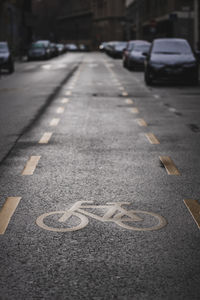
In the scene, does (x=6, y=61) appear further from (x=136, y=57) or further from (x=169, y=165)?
(x=169, y=165)

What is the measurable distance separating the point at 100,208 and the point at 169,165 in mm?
2327

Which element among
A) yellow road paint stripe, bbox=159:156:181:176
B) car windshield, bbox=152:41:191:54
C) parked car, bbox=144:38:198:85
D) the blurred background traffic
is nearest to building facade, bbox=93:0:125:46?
the blurred background traffic

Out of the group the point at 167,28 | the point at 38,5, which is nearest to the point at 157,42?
the point at 167,28

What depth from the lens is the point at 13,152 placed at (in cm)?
878

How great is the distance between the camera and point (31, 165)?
7.84m

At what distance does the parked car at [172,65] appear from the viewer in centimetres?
2222

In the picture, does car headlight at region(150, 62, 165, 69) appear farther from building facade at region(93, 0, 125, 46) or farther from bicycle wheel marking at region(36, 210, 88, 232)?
building facade at region(93, 0, 125, 46)

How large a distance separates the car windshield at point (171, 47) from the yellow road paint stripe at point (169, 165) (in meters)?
15.8

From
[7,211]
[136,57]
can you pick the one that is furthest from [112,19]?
[7,211]

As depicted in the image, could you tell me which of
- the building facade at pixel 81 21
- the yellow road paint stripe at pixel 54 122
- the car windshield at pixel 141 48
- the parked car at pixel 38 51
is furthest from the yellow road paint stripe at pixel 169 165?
→ the building facade at pixel 81 21

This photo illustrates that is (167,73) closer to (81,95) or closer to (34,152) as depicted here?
(81,95)

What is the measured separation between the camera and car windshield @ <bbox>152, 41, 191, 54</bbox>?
77.5 ft

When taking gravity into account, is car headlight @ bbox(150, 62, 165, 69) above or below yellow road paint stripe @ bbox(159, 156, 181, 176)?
below

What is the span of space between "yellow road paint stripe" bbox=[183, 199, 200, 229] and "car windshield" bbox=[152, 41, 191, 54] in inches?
715
